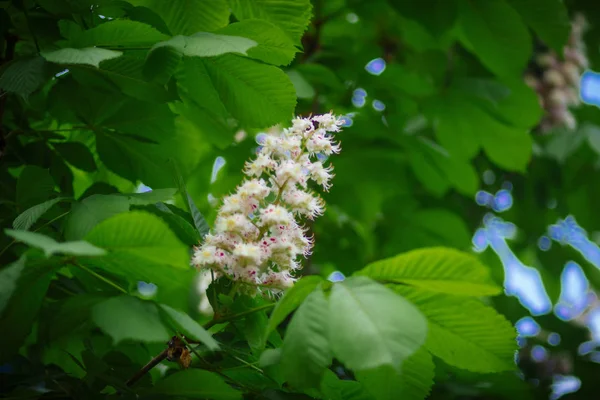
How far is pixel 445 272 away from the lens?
0.69m

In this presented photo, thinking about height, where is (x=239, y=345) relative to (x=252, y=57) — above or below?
below

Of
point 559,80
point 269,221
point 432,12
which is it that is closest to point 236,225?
point 269,221

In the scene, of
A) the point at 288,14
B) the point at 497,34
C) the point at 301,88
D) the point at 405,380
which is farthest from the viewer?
the point at 497,34

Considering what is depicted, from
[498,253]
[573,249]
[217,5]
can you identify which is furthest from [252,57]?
[573,249]

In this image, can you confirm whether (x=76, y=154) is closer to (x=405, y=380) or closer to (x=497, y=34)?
(x=405, y=380)

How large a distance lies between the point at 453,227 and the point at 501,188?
0.69 m

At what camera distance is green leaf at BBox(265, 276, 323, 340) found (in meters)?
0.69

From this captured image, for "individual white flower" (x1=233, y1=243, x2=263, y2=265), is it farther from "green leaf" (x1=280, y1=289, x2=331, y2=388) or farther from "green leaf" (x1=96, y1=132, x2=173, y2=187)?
"green leaf" (x1=96, y1=132, x2=173, y2=187)

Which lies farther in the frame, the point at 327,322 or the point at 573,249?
the point at 573,249

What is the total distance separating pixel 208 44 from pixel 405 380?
49 cm

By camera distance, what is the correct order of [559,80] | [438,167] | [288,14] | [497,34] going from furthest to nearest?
1. [559,80]
2. [438,167]
3. [497,34]
4. [288,14]

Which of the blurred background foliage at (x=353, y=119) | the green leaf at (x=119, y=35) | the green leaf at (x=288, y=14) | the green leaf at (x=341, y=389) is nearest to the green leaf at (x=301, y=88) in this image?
the blurred background foliage at (x=353, y=119)

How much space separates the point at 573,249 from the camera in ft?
8.37

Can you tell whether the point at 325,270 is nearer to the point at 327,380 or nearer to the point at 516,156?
the point at 516,156
